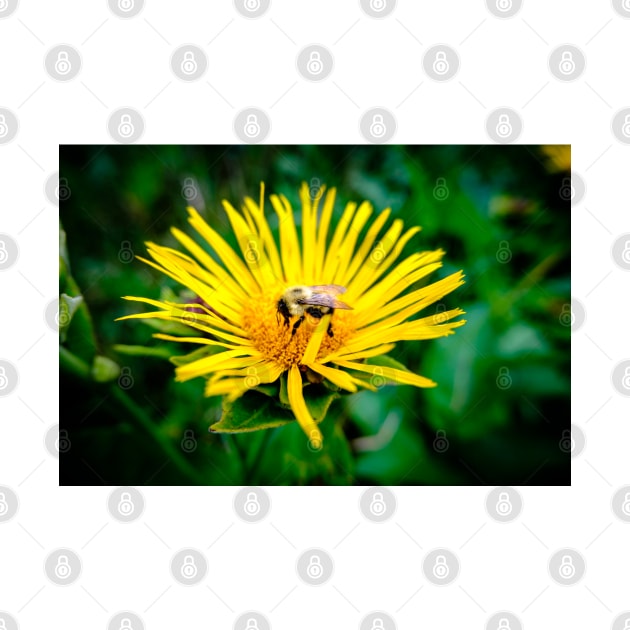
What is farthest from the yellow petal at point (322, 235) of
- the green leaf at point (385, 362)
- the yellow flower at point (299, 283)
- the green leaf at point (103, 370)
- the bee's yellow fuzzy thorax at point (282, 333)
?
the green leaf at point (103, 370)

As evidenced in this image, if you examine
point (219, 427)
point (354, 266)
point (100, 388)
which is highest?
point (354, 266)

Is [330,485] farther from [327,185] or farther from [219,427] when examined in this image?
[327,185]

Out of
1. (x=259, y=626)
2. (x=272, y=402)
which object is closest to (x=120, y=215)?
(x=272, y=402)

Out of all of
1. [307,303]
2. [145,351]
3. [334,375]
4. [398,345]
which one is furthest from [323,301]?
[145,351]

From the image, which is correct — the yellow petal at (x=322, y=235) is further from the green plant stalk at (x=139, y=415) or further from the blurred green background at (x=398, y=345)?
the green plant stalk at (x=139, y=415)

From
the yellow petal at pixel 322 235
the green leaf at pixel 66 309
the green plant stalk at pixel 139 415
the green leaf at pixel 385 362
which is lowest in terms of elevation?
the green plant stalk at pixel 139 415

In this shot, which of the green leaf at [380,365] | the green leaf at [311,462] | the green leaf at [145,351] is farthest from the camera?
the green leaf at [311,462]

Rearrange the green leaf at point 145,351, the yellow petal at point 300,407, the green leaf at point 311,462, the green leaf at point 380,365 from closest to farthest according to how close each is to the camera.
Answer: the yellow petal at point 300,407
the green leaf at point 380,365
the green leaf at point 145,351
the green leaf at point 311,462

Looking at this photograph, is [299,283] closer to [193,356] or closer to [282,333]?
[282,333]
